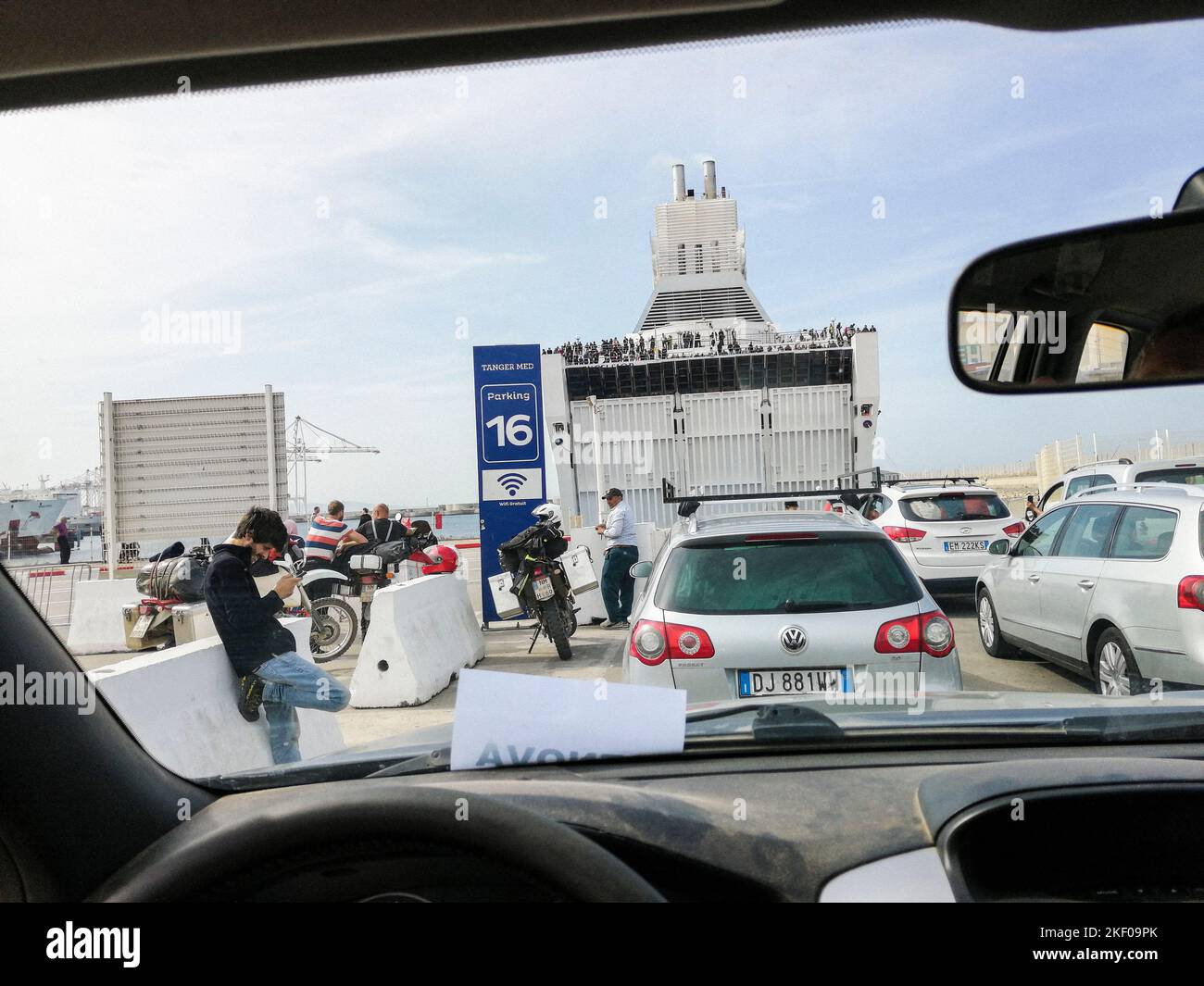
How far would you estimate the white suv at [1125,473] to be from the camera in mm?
7871

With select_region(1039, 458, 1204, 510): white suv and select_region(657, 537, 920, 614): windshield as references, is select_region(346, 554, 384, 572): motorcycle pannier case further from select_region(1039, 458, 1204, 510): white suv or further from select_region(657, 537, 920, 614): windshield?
select_region(1039, 458, 1204, 510): white suv

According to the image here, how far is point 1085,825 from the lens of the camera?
1.94 m

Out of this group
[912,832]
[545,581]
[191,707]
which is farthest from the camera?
[545,581]

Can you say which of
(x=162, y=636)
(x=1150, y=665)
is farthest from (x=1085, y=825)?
(x=162, y=636)

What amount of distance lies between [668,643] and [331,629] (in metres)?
5.50

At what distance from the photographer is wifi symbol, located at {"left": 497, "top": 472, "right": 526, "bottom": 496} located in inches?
527

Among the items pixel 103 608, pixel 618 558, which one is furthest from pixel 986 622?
pixel 103 608

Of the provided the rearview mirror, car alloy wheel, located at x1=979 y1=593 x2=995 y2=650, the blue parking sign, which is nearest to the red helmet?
the blue parking sign

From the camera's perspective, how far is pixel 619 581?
11.6 metres

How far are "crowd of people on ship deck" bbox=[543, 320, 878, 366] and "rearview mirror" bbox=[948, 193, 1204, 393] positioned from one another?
11476 mm

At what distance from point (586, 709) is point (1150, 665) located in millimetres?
3065

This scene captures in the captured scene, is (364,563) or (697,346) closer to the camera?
(364,563)

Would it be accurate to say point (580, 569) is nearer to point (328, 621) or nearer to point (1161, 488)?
point (328, 621)
